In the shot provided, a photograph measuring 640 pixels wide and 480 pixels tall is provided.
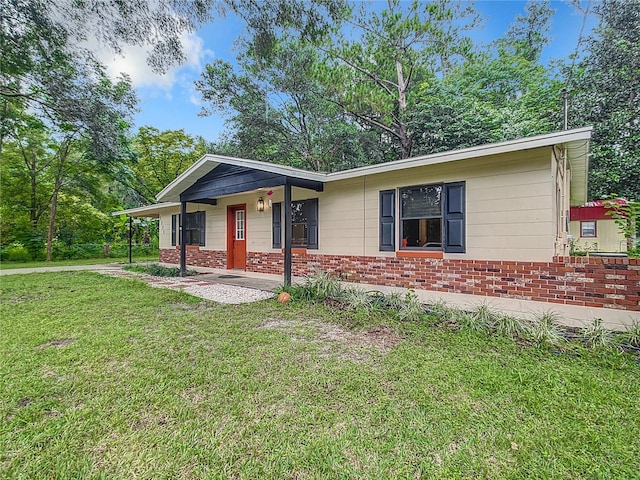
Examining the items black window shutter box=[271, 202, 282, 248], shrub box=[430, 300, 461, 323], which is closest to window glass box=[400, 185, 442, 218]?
shrub box=[430, 300, 461, 323]

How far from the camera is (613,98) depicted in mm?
12461

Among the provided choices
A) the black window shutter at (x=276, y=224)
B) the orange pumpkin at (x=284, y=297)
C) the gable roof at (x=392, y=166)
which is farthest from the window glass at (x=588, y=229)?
the orange pumpkin at (x=284, y=297)

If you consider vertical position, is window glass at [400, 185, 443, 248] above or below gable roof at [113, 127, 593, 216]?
below

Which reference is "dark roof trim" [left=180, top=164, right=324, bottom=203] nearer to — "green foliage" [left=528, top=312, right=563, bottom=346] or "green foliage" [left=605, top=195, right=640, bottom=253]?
"green foliage" [left=528, top=312, right=563, bottom=346]

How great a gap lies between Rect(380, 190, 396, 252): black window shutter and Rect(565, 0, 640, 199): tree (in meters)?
11.4

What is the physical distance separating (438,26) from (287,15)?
9.64m

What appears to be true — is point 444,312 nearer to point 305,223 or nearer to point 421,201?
point 421,201

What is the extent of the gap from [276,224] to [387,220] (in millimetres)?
3482

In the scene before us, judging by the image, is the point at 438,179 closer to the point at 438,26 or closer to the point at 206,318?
the point at 206,318

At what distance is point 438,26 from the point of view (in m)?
12.1

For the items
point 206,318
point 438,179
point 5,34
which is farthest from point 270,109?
point 206,318

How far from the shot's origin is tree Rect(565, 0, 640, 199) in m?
12.1

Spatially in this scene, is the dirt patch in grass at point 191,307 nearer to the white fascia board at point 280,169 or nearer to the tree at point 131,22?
the white fascia board at point 280,169

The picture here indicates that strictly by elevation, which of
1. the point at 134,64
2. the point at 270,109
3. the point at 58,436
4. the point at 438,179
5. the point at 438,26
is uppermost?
the point at 438,26
